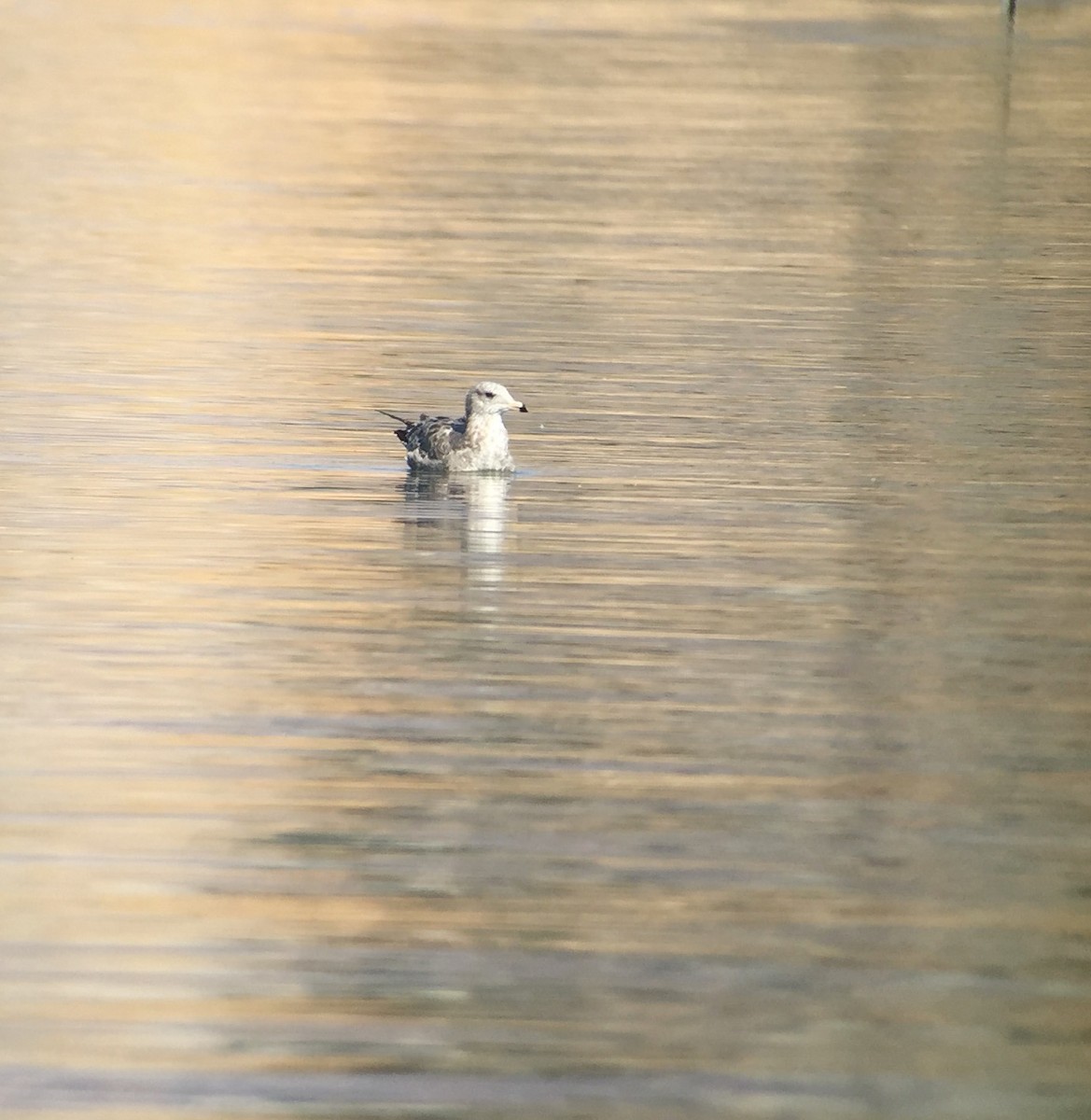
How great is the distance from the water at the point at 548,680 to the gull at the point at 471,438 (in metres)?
0.14

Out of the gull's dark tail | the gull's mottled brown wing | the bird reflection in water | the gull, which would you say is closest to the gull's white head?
the gull

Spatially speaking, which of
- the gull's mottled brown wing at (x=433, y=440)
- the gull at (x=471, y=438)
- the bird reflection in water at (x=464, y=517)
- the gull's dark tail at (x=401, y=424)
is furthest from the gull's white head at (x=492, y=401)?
the gull's dark tail at (x=401, y=424)

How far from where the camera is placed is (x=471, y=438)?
56.9ft

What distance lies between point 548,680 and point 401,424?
24.8 feet

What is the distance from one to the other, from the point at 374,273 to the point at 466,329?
4.43 metres

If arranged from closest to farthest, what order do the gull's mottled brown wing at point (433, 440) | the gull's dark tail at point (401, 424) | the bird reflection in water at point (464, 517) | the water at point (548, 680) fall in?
the water at point (548, 680) < the bird reflection in water at point (464, 517) < the gull's mottled brown wing at point (433, 440) < the gull's dark tail at point (401, 424)

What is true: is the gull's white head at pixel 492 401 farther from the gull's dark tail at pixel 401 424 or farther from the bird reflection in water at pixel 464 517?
the gull's dark tail at pixel 401 424

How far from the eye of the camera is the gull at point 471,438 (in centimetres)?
1727

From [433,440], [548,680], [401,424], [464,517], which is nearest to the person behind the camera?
[548,680]

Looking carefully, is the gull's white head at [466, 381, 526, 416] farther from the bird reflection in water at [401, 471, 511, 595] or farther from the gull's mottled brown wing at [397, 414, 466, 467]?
the bird reflection in water at [401, 471, 511, 595]

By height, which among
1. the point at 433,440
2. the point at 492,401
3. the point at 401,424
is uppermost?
the point at 492,401

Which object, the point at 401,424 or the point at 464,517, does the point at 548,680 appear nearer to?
the point at 464,517

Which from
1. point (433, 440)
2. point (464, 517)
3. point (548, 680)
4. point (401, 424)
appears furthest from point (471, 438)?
point (548, 680)

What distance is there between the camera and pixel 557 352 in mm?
22812
